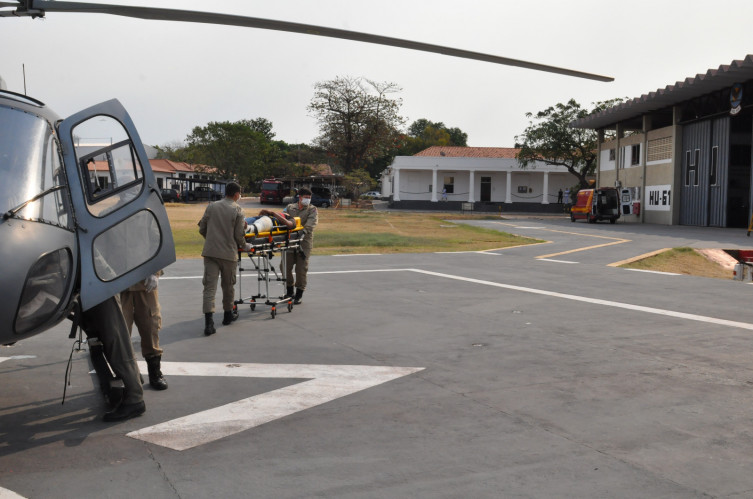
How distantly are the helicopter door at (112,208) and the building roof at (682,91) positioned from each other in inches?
1217

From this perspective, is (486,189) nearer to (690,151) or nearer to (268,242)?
(690,151)

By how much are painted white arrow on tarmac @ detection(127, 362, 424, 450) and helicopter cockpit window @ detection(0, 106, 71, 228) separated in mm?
1702

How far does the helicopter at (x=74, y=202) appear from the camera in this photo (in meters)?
4.38

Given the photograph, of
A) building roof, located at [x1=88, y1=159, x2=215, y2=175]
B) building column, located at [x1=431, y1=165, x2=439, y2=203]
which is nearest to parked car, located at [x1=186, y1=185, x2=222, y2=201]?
building roof, located at [x1=88, y1=159, x2=215, y2=175]

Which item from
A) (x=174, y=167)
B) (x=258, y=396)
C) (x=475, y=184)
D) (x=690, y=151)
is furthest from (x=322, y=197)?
Answer: (x=258, y=396)

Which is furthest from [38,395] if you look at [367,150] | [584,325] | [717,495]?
[367,150]

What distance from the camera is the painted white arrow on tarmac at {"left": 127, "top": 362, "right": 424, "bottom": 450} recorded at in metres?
4.90

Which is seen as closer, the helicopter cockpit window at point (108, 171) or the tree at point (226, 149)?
A: the helicopter cockpit window at point (108, 171)

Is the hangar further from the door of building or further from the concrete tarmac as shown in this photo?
the concrete tarmac

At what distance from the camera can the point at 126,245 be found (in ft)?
17.3

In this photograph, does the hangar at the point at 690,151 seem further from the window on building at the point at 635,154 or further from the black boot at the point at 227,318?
the black boot at the point at 227,318

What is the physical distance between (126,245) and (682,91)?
122 ft

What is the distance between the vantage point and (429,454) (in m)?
4.47

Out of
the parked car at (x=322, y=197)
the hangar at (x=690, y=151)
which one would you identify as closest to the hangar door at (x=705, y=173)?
the hangar at (x=690, y=151)
